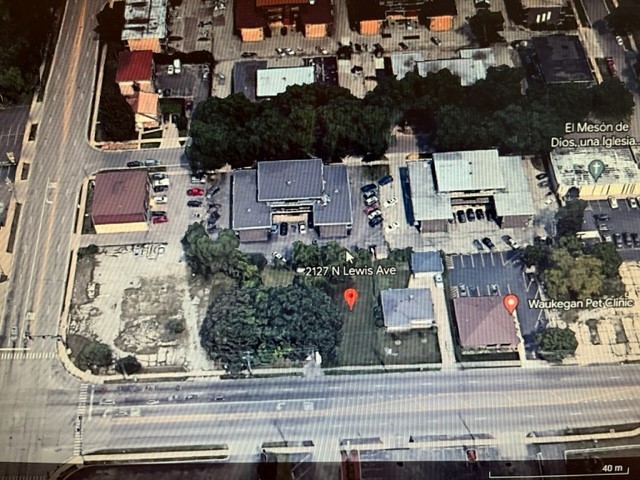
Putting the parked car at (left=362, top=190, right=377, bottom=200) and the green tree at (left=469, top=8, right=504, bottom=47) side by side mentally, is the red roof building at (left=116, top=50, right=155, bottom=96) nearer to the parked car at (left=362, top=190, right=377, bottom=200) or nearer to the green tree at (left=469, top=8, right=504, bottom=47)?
the parked car at (left=362, top=190, right=377, bottom=200)

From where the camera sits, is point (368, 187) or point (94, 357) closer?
point (94, 357)

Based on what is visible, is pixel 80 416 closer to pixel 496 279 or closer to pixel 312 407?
pixel 312 407

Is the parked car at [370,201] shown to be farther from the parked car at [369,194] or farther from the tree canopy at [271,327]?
the tree canopy at [271,327]

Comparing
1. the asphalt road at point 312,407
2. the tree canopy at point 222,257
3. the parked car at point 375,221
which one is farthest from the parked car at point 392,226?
the asphalt road at point 312,407

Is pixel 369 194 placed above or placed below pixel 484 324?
above

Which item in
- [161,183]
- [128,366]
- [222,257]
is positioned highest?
[161,183]

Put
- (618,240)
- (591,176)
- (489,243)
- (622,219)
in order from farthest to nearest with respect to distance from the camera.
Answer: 1. (591,176)
2. (622,219)
3. (489,243)
4. (618,240)

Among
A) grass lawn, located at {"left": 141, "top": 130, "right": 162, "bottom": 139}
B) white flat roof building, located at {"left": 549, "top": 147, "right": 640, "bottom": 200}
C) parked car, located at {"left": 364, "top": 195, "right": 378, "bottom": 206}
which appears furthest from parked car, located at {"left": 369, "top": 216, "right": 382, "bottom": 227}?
grass lawn, located at {"left": 141, "top": 130, "right": 162, "bottom": 139}

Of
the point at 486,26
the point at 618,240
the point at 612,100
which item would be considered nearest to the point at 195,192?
the point at 486,26
